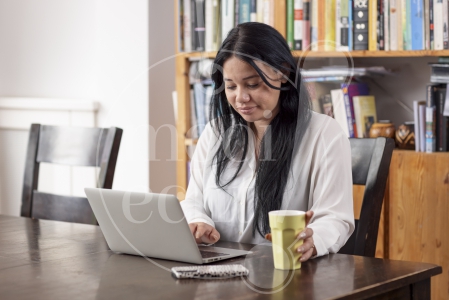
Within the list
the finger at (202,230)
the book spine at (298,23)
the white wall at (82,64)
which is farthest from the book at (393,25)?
the finger at (202,230)

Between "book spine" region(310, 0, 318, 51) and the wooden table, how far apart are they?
1325mm

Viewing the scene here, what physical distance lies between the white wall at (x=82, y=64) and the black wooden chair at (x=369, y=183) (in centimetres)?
140

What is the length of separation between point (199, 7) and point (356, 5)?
645 millimetres

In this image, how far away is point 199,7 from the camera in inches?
112

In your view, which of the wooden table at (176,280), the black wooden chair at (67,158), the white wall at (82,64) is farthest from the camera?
the white wall at (82,64)

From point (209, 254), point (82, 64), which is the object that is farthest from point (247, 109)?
point (82, 64)

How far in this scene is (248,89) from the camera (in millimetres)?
1678

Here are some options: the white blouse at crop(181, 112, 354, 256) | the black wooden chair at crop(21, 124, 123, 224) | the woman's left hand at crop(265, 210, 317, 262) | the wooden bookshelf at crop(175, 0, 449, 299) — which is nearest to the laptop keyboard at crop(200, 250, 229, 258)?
the woman's left hand at crop(265, 210, 317, 262)

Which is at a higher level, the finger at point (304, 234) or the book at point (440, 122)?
the book at point (440, 122)

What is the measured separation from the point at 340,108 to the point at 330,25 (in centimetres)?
31

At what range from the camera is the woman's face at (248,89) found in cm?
167

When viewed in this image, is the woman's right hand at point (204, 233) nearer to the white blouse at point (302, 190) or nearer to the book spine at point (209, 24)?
the white blouse at point (302, 190)

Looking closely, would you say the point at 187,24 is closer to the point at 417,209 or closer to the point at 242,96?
the point at 417,209

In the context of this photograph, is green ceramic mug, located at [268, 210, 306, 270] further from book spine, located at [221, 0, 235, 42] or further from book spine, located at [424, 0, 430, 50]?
book spine, located at [221, 0, 235, 42]
